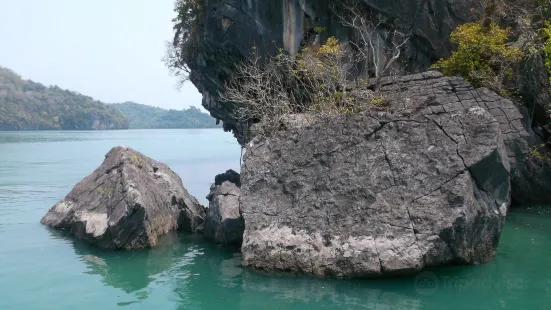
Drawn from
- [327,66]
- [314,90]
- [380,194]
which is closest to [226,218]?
[380,194]

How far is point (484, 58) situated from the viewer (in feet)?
51.8

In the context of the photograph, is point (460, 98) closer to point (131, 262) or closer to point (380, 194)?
point (380, 194)

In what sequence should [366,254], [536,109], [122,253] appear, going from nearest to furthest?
[366,254], [122,253], [536,109]

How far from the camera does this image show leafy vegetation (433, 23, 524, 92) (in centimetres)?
1530

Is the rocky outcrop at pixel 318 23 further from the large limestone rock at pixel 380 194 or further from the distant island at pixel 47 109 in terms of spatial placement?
the distant island at pixel 47 109

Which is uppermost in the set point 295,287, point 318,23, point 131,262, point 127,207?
point 318,23

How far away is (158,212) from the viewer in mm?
13633

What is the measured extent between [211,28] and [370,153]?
13.7 meters

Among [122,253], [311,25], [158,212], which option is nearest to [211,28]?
[311,25]

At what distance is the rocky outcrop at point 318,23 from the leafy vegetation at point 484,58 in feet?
6.00

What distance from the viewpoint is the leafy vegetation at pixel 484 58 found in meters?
15.3

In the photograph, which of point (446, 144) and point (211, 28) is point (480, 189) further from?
point (211, 28)

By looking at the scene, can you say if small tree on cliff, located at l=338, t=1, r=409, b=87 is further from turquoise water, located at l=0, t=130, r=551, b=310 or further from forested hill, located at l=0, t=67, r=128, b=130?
forested hill, located at l=0, t=67, r=128, b=130

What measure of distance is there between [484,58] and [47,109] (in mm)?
135814
